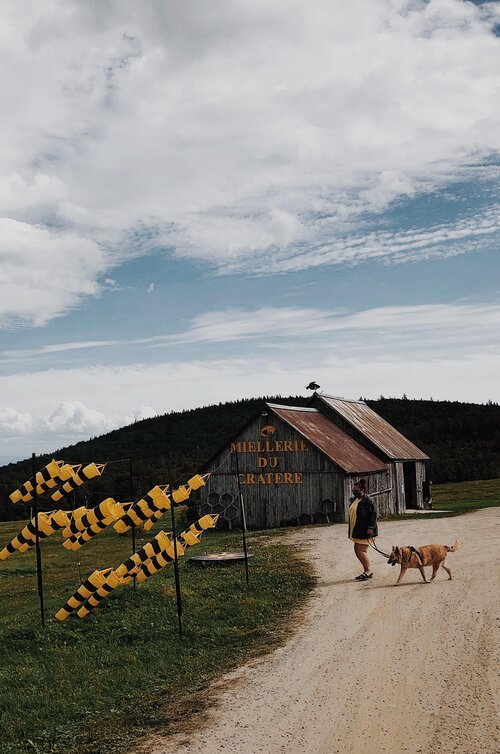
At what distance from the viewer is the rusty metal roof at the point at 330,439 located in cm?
3372

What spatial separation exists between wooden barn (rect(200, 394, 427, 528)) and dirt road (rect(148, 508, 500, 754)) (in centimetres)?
1705

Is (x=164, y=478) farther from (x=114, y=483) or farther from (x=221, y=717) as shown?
(x=221, y=717)

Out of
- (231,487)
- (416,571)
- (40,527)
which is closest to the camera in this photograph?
(40,527)

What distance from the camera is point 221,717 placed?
28.9 ft

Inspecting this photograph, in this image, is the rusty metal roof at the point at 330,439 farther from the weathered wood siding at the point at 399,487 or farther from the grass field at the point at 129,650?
the grass field at the point at 129,650

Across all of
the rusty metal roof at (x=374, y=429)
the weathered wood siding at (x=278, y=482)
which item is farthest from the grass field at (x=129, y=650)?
the rusty metal roof at (x=374, y=429)

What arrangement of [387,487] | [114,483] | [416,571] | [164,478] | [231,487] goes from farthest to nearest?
[114,483] → [164,478] → [387,487] → [231,487] → [416,571]

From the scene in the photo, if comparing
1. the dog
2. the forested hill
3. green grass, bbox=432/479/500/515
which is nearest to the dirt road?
the dog

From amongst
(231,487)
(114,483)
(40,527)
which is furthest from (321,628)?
(114,483)

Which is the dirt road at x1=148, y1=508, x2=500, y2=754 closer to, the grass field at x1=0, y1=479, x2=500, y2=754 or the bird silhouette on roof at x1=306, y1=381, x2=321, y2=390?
the grass field at x1=0, y1=479, x2=500, y2=754

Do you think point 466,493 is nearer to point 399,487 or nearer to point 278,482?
point 399,487

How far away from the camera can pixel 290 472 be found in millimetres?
34031

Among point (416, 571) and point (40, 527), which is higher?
point (40, 527)

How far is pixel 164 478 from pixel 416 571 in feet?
109
